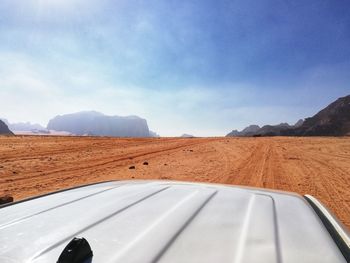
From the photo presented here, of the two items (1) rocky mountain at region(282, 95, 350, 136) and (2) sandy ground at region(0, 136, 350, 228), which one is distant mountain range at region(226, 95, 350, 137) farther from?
(2) sandy ground at region(0, 136, 350, 228)

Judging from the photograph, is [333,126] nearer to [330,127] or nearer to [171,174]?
[330,127]

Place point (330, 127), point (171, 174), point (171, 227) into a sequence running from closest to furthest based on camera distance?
point (171, 227)
point (171, 174)
point (330, 127)

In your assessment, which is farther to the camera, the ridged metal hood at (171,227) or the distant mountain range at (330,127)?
the distant mountain range at (330,127)

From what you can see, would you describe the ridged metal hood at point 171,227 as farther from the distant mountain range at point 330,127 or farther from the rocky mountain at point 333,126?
the rocky mountain at point 333,126

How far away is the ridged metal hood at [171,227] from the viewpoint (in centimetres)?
124

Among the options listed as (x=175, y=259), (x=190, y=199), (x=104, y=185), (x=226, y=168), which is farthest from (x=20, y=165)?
(x=175, y=259)

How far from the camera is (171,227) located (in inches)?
59.7

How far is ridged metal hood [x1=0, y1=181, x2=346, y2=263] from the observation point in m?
1.24

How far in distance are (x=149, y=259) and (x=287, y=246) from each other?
26.5 inches

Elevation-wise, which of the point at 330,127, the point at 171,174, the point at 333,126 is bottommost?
the point at 171,174

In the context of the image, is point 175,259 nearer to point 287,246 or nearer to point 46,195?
point 287,246

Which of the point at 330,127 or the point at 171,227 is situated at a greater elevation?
the point at 330,127

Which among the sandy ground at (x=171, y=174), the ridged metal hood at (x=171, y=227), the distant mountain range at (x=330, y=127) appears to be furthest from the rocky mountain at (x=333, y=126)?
the ridged metal hood at (x=171, y=227)

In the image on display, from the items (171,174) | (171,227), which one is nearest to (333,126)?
(171,174)
